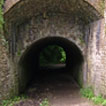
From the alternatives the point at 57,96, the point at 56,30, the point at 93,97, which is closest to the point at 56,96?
the point at 57,96

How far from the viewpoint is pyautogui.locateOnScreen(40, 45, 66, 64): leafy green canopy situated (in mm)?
22031

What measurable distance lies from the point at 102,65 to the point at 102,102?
1175mm

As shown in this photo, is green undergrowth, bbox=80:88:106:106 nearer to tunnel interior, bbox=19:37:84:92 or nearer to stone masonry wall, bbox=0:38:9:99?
tunnel interior, bbox=19:37:84:92

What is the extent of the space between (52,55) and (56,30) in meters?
15.9

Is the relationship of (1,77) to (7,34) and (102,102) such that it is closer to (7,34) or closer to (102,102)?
(7,34)

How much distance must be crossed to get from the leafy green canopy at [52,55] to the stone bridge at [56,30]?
46.6ft

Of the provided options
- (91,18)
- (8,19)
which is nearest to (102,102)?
(91,18)

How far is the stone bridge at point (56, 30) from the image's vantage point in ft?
18.0

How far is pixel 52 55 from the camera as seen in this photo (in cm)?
2294

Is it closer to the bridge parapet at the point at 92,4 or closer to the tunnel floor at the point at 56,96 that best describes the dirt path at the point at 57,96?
the tunnel floor at the point at 56,96

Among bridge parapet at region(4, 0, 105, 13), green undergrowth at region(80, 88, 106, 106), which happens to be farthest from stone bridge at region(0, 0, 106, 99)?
green undergrowth at region(80, 88, 106, 106)

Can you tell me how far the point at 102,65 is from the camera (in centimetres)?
547

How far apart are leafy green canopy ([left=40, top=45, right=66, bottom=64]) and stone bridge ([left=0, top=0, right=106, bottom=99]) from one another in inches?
559

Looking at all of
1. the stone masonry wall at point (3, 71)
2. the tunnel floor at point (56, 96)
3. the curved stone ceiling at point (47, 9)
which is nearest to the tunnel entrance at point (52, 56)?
the tunnel floor at point (56, 96)
